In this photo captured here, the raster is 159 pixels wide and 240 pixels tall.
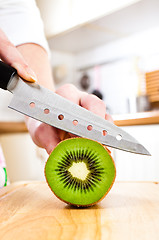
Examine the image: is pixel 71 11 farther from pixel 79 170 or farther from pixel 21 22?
pixel 79 170

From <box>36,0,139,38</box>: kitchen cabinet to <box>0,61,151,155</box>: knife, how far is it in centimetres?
118

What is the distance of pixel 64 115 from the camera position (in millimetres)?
661

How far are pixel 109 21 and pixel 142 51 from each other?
1.15 feet

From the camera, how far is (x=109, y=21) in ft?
6.72

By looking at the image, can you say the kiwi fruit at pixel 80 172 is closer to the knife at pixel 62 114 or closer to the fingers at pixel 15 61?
the knife at pixel 62 114

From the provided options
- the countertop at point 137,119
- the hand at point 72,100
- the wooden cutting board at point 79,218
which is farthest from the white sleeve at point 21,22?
the countertop at point 137,119

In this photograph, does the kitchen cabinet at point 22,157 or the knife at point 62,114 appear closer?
the knife at point 62,114

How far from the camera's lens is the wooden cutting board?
0.46 metres

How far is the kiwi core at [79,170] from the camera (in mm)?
619

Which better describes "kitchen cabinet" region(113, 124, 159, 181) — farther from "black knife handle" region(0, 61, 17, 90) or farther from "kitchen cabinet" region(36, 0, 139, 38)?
"black knife handle" region(0, 61, 17, 90)

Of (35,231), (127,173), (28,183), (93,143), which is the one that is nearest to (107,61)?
(127,173)

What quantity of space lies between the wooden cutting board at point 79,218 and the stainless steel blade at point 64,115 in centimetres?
13

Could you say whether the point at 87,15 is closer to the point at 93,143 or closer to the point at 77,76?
the point at 77,76

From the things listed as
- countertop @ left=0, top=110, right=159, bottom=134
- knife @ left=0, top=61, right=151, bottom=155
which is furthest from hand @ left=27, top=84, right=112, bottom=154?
countertop @ left=0, top=110, right=159, bottom=134
